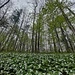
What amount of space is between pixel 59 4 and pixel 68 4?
4.28 feet

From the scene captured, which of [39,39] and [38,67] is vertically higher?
[39,39]

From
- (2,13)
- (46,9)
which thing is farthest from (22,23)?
(46,9)

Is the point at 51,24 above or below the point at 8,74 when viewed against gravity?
above

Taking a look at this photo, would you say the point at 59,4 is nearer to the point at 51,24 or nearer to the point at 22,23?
the point at 51,24

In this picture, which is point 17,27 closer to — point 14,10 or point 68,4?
point 14,10

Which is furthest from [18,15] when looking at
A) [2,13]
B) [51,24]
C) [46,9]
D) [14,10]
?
[46,9]

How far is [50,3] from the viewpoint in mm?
12805

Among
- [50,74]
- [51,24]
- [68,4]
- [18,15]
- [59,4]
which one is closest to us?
[50,74]

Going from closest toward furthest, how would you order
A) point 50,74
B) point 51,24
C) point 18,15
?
point 50,74
point 51,24
point 18,15

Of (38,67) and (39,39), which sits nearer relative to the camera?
(38,67)

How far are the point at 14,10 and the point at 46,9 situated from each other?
567 inches

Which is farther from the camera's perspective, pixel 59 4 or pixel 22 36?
pixel 22 36

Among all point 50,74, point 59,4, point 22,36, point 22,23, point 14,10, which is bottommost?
point 50,74

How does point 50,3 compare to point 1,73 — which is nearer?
point 1,73
